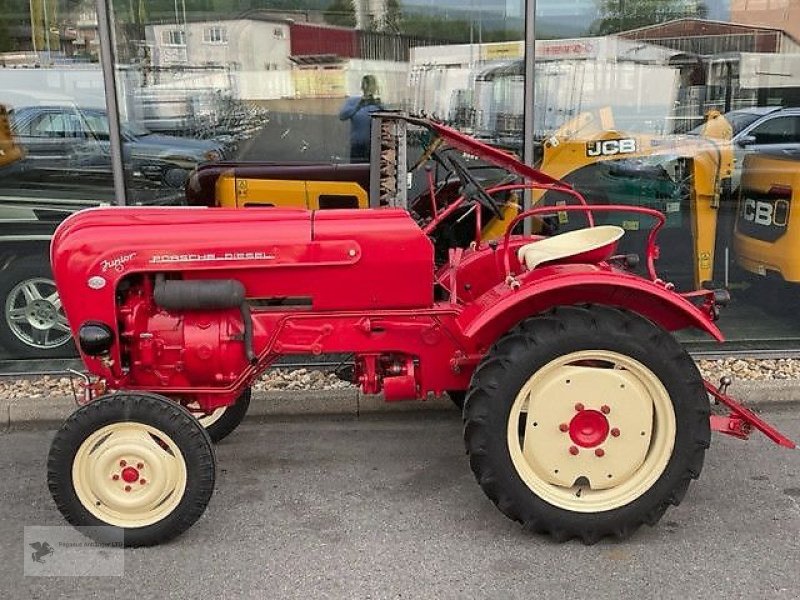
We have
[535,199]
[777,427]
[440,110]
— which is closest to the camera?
[777,427]

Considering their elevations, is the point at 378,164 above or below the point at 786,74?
below

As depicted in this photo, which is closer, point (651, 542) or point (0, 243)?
point (651, 542)

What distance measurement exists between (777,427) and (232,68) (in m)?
4.02

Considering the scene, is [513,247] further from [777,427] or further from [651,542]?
[777,427]

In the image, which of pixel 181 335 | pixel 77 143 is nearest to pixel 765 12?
pixel 181 335

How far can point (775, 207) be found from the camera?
17.8 feet

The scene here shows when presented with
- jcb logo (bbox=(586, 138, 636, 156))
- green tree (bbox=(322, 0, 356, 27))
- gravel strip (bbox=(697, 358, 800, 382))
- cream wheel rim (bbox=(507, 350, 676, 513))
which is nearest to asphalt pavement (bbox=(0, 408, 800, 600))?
cream wheel rim (bbox=(507, 350, 676, 513))

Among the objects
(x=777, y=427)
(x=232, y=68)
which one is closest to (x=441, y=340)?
(x=777, y=427)

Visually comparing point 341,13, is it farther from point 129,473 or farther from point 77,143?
point 129,473

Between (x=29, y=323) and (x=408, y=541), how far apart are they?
3282 millimetres

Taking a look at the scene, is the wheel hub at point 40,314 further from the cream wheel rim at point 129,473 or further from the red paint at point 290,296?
the cream wheel rim at point 129,473

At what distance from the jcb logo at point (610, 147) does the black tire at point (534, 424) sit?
2677 mm

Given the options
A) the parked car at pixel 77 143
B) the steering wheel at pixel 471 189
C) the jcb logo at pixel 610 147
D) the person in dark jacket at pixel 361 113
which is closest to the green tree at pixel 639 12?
the jcb logo at pixel 610 147

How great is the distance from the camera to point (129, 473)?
299 centimetres
